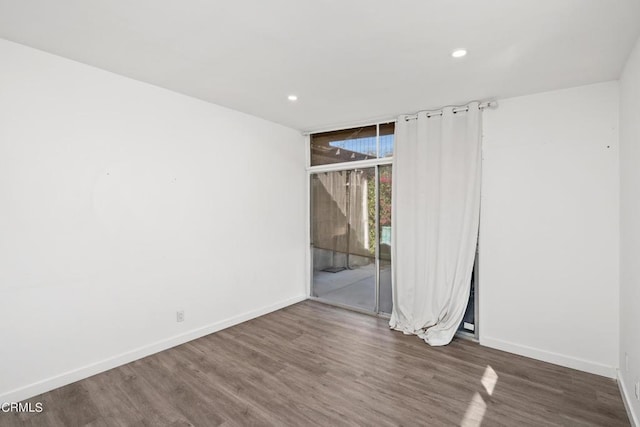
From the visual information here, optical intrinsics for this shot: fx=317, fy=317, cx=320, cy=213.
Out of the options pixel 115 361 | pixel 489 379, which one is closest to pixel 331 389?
pixel 489 379

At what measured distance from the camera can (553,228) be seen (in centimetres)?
296

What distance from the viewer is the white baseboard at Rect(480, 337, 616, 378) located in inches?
108

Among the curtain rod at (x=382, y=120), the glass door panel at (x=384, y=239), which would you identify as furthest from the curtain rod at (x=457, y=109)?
the glass door panel at (x=384, y=239)

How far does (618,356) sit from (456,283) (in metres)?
1.37

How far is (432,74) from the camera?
2.66m

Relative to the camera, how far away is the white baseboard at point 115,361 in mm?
2348

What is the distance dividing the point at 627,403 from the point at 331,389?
2.14 meters

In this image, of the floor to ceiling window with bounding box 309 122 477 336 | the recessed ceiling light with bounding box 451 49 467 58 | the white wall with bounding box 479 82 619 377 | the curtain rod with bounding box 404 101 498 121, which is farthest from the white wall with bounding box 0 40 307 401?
the white wall with bounding box 479 82 619 377

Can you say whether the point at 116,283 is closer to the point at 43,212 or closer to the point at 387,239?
the point at 43,212

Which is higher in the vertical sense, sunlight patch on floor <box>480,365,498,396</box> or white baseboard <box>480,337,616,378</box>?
white baseboard <box>480,337,616,378</box>

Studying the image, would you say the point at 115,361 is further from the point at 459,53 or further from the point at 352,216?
the point at 459,53

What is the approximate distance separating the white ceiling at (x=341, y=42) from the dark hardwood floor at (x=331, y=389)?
8.37 ft
